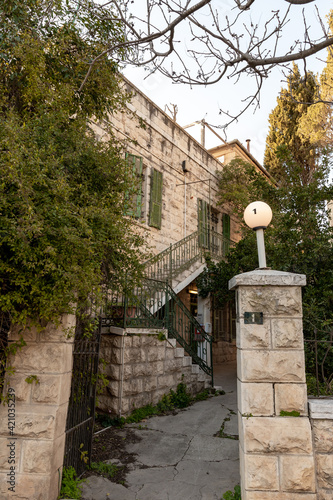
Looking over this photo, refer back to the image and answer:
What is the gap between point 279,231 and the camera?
650 centimetres

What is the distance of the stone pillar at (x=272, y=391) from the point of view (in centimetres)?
247

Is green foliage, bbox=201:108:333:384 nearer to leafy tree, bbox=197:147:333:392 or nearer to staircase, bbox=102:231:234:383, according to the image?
leafy tree, bbox=197:147:333:392

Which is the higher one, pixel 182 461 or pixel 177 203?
pixel 177 203

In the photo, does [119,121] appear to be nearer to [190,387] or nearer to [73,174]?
[73,174]

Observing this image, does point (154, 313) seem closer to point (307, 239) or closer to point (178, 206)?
point (307, 239)

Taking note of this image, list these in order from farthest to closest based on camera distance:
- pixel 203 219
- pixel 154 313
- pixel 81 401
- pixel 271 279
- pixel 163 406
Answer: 1. pixel 203 219
2. pixel 154 313
3. pixel 163 406
4. pixel 81 401
5. pixel 271 279

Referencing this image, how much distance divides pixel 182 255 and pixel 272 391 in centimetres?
691

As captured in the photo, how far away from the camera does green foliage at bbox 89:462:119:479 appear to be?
3508mm

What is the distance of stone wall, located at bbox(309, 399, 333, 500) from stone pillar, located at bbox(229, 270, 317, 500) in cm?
7

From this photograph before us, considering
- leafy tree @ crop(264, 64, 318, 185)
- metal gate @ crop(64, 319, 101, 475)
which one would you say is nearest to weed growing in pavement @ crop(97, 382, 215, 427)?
metal gate @ crop(64, 319, 101, 475)

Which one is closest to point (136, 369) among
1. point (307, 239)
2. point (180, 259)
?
point (307, 239)

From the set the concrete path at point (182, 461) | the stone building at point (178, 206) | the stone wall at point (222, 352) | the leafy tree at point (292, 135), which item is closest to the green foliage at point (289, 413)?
the concrete path at point (182, 461)

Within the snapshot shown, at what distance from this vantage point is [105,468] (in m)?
3.62

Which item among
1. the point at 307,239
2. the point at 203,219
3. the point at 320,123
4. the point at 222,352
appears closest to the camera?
the point at 307,239
